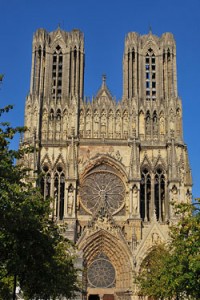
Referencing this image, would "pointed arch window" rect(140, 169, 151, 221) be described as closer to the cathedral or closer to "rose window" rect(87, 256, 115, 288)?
the cathedral

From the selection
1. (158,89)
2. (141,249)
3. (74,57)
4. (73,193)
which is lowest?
(141,249)

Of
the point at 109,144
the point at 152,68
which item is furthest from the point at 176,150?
the point at 152,68

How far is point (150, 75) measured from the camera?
4497cm

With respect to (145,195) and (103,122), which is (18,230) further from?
(103,122)

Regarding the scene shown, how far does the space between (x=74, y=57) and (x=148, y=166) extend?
12.3 metres

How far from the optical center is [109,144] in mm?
41906

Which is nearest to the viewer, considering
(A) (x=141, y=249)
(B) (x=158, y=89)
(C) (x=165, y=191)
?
(A) (x=141, y=249)

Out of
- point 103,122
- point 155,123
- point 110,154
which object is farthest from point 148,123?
point 110,154

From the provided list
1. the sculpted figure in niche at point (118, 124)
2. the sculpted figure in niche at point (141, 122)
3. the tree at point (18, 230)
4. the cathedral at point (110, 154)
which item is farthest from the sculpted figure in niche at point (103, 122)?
the tree at point (18, 230)

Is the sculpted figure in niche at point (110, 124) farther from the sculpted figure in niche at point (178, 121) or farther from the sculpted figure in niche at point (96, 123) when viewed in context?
the sculpted figure in niche at point (178, 121)

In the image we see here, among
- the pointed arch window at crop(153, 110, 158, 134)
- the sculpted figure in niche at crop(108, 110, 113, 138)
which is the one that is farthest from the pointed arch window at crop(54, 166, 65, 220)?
the pointed arch window at crop(153, 110, 158, 134)

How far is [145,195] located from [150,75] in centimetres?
1140

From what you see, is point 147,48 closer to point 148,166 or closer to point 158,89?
point 158,89

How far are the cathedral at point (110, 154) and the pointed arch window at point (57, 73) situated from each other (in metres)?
0.09
